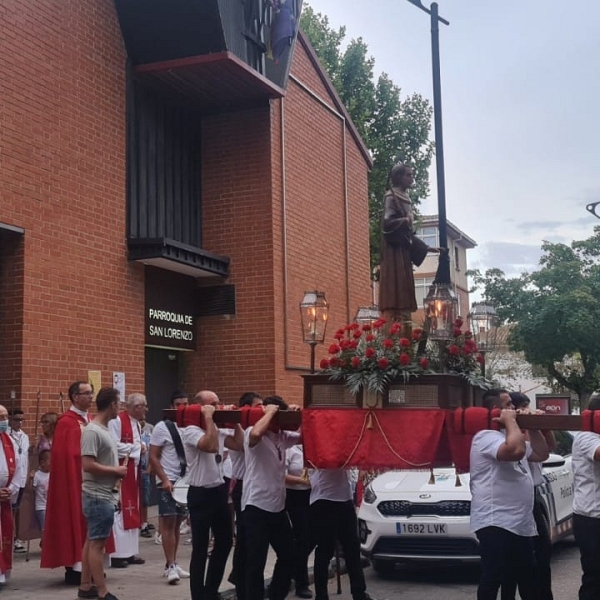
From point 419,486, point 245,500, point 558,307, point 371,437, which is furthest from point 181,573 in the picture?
point 558,307

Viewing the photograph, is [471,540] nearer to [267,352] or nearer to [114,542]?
[114,542]

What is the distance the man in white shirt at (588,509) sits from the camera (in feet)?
21.4

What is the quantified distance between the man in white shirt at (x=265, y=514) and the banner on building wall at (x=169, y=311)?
644 cm

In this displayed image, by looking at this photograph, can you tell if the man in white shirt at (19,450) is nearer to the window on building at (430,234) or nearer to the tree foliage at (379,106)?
the tree foliage at (379,106)

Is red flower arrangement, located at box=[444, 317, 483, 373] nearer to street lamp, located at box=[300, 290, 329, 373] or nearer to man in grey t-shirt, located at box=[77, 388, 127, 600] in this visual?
street lamp, located at box=[300, 290, 329, 373]

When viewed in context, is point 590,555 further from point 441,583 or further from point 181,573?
point 181,573

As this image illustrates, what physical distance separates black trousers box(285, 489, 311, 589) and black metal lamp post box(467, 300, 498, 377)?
2.50m

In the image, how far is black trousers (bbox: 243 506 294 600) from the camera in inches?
271

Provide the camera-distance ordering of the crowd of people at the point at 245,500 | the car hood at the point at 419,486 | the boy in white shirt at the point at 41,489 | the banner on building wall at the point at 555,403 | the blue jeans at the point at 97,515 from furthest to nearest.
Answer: the banner on building wall at the point at 555,403 → the boy in white shirt at the point at 41,489 → the car hood at the point at 419,486 → the blue jeans at the point at 97,515 → the crowd of people at the point at 245,500

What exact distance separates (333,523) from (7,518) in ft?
11.0

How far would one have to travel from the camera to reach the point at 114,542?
31.1ft

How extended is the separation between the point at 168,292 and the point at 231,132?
10.2 ft

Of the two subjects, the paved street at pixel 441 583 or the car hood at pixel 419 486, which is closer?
the paved street at pixel 441 583

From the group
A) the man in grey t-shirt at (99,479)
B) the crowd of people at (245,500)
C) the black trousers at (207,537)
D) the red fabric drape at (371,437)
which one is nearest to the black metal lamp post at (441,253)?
the crowd of people at (245,500)
